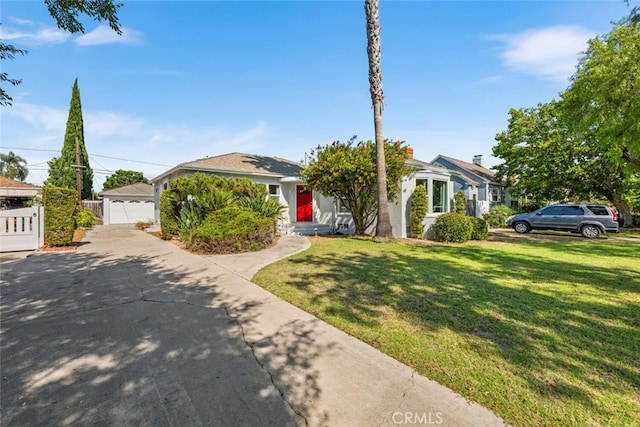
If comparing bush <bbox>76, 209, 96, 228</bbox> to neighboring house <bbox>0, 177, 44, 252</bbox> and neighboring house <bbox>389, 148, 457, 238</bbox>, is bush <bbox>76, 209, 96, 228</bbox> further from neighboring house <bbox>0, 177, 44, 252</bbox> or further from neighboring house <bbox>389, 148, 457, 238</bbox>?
neighboring house <bbox>389, 148, 457, 238</bbox>

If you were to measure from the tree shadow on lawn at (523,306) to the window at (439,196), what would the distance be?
6.67 metres

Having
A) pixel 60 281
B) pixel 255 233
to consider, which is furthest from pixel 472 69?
pixel 60 281

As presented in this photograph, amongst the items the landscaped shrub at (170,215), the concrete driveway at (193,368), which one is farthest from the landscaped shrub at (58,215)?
the concrete driveway at (193,368)

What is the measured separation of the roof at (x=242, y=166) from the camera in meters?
14.1

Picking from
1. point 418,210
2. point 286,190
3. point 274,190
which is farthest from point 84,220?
point 418,210

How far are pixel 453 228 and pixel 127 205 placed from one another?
27.1m

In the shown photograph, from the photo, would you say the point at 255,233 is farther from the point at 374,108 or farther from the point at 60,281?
the point at 374,108

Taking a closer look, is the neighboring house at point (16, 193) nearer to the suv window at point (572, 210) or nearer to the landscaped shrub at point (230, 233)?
the landscaped shrub at point (230, 233)

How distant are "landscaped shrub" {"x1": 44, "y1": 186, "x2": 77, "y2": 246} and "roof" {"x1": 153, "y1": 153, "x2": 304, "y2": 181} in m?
4.83

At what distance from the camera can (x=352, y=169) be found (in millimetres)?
11766

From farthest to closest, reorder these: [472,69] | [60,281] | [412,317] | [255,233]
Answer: [472,69] → [255,233] → [60,281] → [412,317]

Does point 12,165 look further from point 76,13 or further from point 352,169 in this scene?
point 352,169

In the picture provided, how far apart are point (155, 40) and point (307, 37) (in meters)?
5.81

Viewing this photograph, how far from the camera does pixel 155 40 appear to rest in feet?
35.5
